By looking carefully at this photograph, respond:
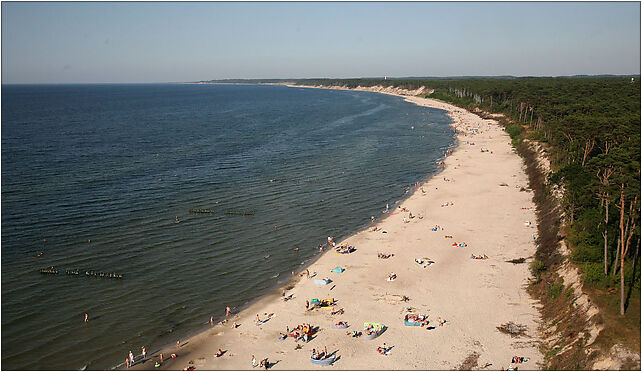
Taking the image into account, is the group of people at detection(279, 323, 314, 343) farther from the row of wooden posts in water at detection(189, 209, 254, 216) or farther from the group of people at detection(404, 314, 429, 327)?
the row of wooden posts in water at detection(189, 209, 254, 216)

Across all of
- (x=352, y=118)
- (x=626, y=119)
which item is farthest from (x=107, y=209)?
(x=352, y=118)

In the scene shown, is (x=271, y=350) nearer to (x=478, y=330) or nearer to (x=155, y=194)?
(x=478, y=330)

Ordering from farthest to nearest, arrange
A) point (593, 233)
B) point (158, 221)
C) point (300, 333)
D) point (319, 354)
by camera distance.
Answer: point (158, 221) → point (593, 233) → point (300, 333) → point (319, 354)

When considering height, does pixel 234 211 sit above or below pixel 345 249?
above

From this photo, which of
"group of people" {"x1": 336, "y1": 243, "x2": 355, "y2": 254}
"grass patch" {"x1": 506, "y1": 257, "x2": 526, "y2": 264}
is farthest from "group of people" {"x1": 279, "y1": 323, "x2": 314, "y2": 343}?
"grass patch" {"x1": 506, "y1": 257, "x2": 526, "y2": 264}

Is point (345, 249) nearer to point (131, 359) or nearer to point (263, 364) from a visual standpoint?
point (263, 364)

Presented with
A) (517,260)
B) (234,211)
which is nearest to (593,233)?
(517,260)
